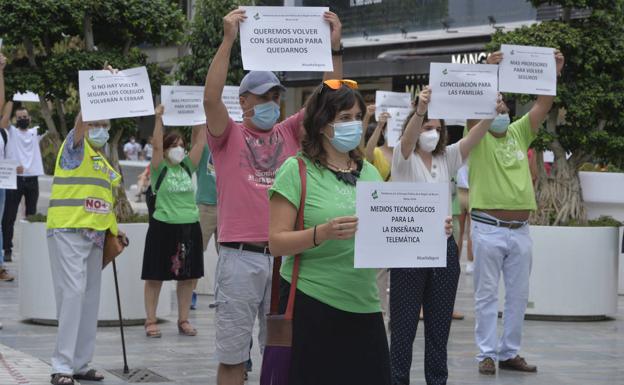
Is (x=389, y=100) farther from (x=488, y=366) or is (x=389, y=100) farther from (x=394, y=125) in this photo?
(x=488, y=366)

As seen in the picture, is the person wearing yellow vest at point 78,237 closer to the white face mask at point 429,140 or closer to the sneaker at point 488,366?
the white face mask at point 429,140

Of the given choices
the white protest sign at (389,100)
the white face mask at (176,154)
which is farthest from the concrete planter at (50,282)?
the white protest sign at (389,100)

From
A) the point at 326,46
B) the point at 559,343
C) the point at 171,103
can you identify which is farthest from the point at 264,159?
the point at 559,343

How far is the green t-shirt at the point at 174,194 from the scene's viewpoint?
10469mm

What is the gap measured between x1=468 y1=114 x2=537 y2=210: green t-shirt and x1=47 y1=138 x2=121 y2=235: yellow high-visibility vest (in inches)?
108

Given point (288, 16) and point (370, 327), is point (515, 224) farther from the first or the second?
point (370, 327)

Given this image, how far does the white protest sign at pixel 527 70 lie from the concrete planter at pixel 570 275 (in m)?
3.79

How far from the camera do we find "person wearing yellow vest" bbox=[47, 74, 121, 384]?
7992 mm

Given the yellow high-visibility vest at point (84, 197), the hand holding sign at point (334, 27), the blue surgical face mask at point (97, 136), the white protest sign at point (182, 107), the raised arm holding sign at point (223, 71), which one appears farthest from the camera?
the white protest sign at point (182, 107)

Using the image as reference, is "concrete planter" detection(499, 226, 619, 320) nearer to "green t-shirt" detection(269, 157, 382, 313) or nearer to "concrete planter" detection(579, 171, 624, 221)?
"concrete planter" detection(579, 171, 624, 221)

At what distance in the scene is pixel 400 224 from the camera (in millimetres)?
5070

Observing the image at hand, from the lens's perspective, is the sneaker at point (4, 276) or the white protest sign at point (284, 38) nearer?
the white protest sign at point (284, 38)

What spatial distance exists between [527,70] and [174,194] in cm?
362

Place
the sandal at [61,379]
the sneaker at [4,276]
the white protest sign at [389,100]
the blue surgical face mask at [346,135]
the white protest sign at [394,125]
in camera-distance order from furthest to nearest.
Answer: the sneaker at [4,276]
the white protest sign at [389,100]
the white protest sign at [394,125]
the sandal at [61,379]
the blue surgical face mask at [346,135]
